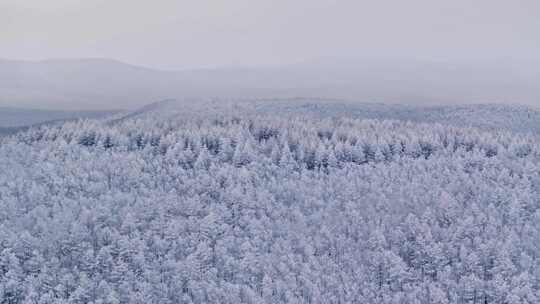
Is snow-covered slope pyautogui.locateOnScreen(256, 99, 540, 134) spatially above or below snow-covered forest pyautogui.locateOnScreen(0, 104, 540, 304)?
above

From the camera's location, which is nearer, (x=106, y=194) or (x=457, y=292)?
(x=457, y=292)

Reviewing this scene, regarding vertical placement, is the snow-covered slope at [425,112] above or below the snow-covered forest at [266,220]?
above

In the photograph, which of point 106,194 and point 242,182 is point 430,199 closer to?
point 242,182

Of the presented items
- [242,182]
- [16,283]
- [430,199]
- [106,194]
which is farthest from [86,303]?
[430,199]

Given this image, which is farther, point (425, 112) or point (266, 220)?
point (425, 112)

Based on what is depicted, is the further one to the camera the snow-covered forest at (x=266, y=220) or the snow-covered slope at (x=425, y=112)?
the snow-covered slope at (x=425, y=112)

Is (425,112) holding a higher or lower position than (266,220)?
higher

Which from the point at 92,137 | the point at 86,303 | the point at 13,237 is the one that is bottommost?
the point at 86,303

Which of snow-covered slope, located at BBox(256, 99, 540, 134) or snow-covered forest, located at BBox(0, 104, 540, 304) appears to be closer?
snow-covered forest, located at BBox(0, 104, 540, 304)
